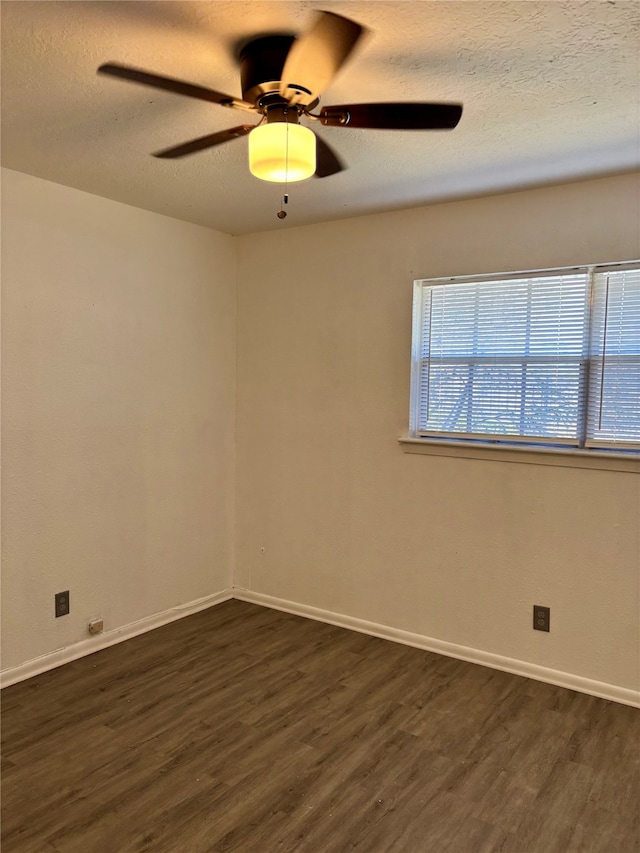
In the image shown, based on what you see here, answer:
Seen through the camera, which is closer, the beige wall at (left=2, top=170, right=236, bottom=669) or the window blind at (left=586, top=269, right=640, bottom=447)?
the window blind at (left=586, top=269, right=640, bottom=447)

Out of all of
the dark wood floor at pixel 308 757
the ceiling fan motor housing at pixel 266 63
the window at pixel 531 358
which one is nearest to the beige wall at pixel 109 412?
the dark wood floor at pixel 308 757

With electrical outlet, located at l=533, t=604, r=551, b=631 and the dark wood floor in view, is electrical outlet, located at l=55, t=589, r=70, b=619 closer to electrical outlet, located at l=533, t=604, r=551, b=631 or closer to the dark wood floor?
the dark wood floor

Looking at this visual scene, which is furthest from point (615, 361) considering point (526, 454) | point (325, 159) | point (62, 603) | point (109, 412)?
point (62, 603)

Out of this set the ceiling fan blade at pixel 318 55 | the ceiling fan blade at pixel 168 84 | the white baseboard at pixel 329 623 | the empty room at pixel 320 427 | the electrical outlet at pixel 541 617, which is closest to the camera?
the ceiling fan blade at pixel 318 55

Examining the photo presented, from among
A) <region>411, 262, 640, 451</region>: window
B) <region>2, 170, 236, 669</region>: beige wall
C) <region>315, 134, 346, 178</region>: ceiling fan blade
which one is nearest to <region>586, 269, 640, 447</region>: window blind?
<region>411, 262, 640, 451</region>: window

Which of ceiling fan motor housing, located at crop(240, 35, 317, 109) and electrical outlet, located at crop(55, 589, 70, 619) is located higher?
ceiling fan motor housing, located at crop(240, 35, 317, 109)

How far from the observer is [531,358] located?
306 centimetres

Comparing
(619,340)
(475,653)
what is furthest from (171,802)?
(619,340)

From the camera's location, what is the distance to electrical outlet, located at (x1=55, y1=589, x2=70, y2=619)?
3.11 metres

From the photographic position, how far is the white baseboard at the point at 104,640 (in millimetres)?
2957

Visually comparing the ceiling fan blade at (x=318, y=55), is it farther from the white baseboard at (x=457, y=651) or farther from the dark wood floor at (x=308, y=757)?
the white baseboard at (x=457, y=651)

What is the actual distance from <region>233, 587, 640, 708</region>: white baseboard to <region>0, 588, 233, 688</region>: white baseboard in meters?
0.31

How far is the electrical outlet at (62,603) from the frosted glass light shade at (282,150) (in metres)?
2.39

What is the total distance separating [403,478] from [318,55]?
236 centimetres
